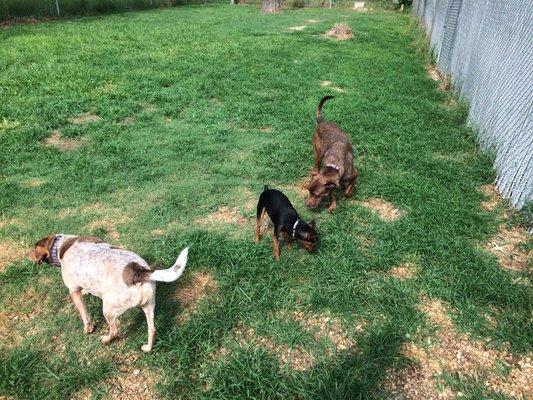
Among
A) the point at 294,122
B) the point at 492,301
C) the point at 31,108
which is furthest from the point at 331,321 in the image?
the point at 31,108

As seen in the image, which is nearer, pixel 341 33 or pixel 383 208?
pixel 383 208

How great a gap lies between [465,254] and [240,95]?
5394mm

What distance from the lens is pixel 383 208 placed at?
173 inches

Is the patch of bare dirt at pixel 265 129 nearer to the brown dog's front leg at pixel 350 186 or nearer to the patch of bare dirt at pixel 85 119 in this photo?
the brown dog's front leg at pixel 350 186

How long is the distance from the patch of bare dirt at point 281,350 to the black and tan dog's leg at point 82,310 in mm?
1057

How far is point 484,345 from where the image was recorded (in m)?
2.79

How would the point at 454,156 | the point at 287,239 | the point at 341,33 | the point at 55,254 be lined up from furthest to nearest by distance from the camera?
the point at 341,33
the point at 454,156
the point at 287,239
the point at 55,254

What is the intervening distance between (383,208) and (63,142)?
458 cm

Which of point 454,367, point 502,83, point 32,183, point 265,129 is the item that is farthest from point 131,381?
point 502,83

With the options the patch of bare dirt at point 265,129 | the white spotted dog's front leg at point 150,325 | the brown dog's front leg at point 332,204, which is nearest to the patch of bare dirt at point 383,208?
the brown dog's front leg at point 332,204

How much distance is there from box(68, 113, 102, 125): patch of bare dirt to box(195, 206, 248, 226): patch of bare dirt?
340 centimetres

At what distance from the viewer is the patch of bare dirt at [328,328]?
2.83 metres

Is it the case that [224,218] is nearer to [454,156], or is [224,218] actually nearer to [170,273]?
[170,273]

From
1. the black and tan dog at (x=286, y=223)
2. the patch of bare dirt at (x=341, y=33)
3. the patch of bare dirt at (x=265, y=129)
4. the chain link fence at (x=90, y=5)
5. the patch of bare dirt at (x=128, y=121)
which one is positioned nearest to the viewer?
the black and tan dog at (x=286, y=223)
